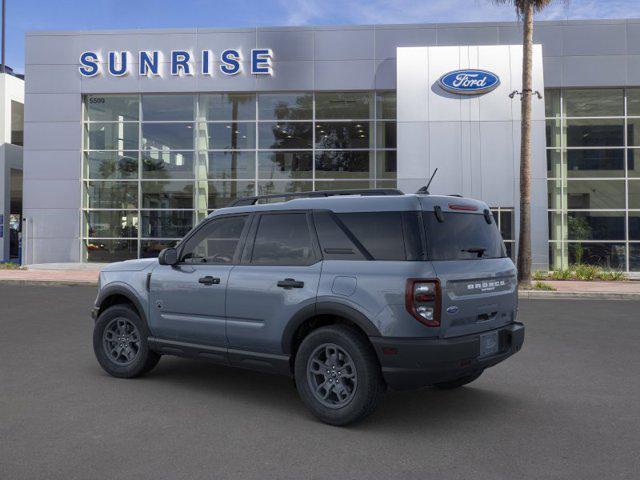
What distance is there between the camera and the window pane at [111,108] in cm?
2547

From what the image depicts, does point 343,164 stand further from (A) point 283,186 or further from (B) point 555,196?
(B) point 555,196

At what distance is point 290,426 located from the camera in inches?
195

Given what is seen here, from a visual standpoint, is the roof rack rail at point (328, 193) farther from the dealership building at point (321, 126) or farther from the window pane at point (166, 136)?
the window pane at point (166, 136)

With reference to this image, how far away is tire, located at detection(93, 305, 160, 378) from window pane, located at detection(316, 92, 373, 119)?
19.2 meters

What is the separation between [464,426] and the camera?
4.98 meters

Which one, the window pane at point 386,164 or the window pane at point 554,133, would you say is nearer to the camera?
the window pane at point 554,133

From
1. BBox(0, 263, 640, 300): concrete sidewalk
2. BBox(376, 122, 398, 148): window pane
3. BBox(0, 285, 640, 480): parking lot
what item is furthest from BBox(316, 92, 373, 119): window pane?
BBox(0, 285, 640, 480): parking lot

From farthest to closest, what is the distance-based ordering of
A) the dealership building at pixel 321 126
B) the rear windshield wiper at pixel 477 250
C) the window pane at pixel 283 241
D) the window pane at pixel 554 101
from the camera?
the window pane at pixel 554 101 → the dealership building at pixel 321 126 → the window pane at pixel 283 241 → the rear windshield wiper at pixel 477 250

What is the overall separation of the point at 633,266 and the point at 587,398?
785 inches

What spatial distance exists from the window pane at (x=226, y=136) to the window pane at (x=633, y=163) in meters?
14.8

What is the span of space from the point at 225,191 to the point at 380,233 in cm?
2080

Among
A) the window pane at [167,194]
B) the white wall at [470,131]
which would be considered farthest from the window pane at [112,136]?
the white wall at [470,131]

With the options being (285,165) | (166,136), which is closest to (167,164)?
(166,136)

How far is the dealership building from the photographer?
22.6 meters
